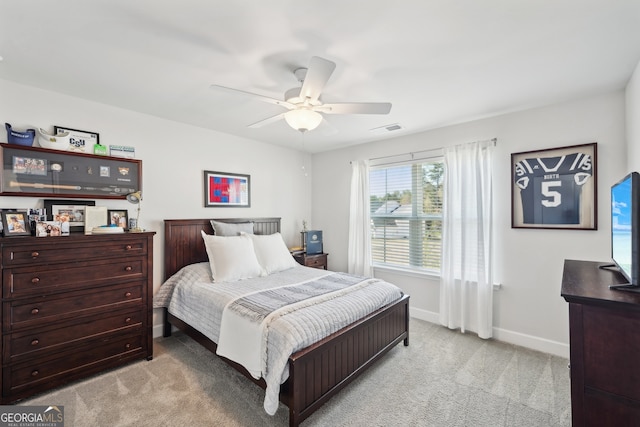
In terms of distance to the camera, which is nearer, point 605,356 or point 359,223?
point 605,356

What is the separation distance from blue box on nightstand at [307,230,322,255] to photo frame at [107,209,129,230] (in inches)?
90.7

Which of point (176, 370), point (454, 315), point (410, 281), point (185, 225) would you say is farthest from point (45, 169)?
point (454, 315)

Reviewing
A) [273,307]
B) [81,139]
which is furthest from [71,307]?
[273,307]

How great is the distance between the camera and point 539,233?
2.86 metres

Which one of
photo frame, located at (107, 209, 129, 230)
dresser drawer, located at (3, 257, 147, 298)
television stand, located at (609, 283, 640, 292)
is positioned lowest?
dresser drawer, located at (3, 257, 147, 298)

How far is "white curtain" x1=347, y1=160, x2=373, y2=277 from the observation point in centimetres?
418

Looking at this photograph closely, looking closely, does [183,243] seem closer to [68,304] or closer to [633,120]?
[68,304]

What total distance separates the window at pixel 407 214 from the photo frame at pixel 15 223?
3709 mm

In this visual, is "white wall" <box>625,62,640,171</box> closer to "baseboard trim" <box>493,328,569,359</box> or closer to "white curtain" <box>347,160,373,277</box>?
"baseboard trim" <box>493,328,569,359</box>

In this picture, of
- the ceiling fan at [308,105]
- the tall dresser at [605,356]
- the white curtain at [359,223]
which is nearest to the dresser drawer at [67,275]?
the ceiling fan at [308,105]

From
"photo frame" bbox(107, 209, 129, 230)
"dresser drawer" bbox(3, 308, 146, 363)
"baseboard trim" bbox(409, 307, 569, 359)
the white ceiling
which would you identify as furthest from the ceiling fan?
"baseboard trim" bbox(409, 307, 569, 359)

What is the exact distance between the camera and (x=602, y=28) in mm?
1632

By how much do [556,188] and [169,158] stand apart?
13.3 feet

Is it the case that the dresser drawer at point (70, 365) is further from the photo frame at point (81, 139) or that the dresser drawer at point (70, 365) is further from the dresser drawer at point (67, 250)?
the photo frame at point (81, 139)
